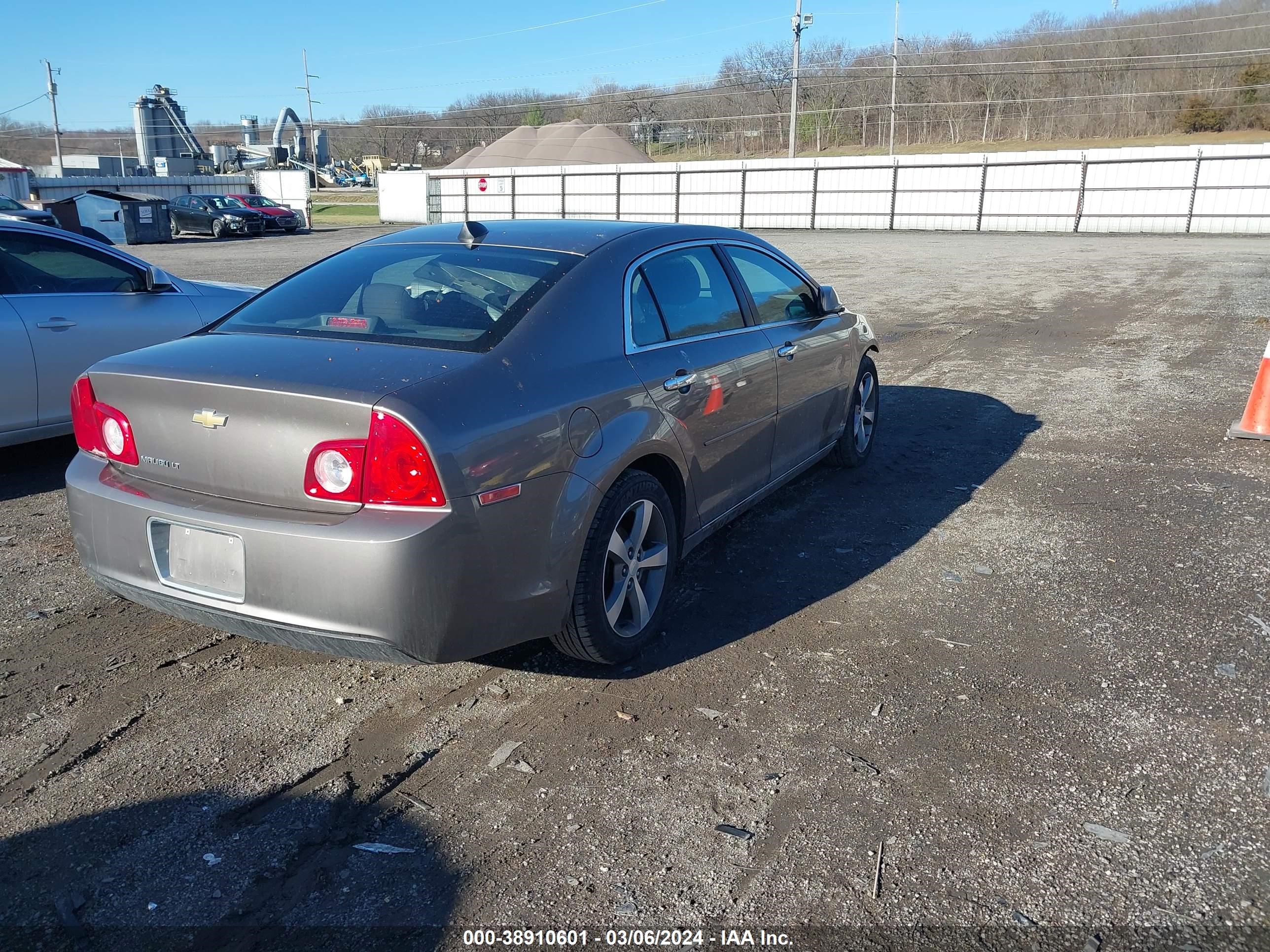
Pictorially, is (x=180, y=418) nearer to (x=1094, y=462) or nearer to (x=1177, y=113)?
(x=1094, y=462)

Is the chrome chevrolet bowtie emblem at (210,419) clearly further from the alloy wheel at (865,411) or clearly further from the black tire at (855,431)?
the alloy wheel at (865,411)

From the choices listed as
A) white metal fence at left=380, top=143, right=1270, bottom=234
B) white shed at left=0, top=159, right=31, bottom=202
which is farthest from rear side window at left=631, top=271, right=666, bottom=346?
white shed at left=0, top=159, right=31, bottom=202

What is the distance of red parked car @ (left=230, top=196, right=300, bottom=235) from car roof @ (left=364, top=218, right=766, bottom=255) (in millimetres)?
33742

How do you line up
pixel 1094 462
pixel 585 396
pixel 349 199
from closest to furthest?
1. pixel 585 396
2. pixel 1094 462
3. pixel 349 199

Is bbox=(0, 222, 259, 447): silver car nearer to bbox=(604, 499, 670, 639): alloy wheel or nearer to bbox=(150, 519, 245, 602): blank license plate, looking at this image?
bbox=(150, 519, 245, 602): blank license plate

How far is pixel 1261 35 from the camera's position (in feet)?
224

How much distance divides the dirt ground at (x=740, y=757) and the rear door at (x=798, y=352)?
48cm

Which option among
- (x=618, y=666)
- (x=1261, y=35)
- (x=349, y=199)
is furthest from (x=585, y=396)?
(x=1261, y=35)

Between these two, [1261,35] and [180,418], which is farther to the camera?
[1261,35]

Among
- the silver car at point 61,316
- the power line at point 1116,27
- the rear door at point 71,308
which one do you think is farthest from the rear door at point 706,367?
the power line at point 1116,27

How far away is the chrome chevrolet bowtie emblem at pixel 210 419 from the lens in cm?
306

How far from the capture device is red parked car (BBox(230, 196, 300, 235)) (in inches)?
1385

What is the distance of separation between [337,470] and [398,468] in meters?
0.20

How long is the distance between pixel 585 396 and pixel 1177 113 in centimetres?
7796
